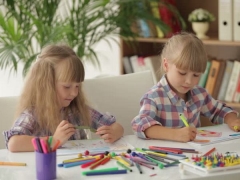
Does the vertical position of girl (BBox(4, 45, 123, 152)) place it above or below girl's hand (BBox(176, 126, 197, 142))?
above

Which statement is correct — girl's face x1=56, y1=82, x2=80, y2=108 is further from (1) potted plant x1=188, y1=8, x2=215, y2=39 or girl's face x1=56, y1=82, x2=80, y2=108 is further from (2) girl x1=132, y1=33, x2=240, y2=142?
(1) potted plant x1=188, y1=8, x2=215, y2=39

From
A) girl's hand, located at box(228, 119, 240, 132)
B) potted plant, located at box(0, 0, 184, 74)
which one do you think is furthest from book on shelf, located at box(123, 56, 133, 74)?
girl's hand, located at box(228, 119, 240, 132)

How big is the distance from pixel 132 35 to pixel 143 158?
166 centimetres

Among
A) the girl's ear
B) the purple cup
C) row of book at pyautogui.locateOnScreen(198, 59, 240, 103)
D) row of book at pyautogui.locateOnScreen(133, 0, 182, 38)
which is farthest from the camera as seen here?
row of book at pyautogui.locateOnScreen(133, 0, 182, 38)

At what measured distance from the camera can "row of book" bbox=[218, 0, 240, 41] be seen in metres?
3.35

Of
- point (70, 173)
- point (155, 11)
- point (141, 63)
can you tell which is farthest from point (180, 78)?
point (141, 63)

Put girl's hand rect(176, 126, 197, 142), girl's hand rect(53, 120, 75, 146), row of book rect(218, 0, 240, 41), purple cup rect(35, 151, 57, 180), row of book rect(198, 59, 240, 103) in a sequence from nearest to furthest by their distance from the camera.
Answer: purple cup rect(35, 151, 57, 180), girl's hand rect(53, 120, 75, 146), girl's hand rect(176, 126, 197, 142), row of book rect(218, 0, 240, 41), row of book rect(198, 59, 240, 103)

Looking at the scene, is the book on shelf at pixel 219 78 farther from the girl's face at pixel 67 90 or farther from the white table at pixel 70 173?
the white table at pixel 70 173

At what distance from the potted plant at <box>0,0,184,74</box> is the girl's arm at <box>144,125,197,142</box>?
1.06 metres

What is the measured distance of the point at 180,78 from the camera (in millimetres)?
2250

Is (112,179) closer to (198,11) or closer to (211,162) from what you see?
(211,162)

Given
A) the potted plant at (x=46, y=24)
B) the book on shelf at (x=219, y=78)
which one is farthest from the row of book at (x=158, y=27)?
the book on shelf at (x=219, y=78)

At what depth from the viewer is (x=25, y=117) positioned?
204cm

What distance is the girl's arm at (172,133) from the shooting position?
2020 millimetres
